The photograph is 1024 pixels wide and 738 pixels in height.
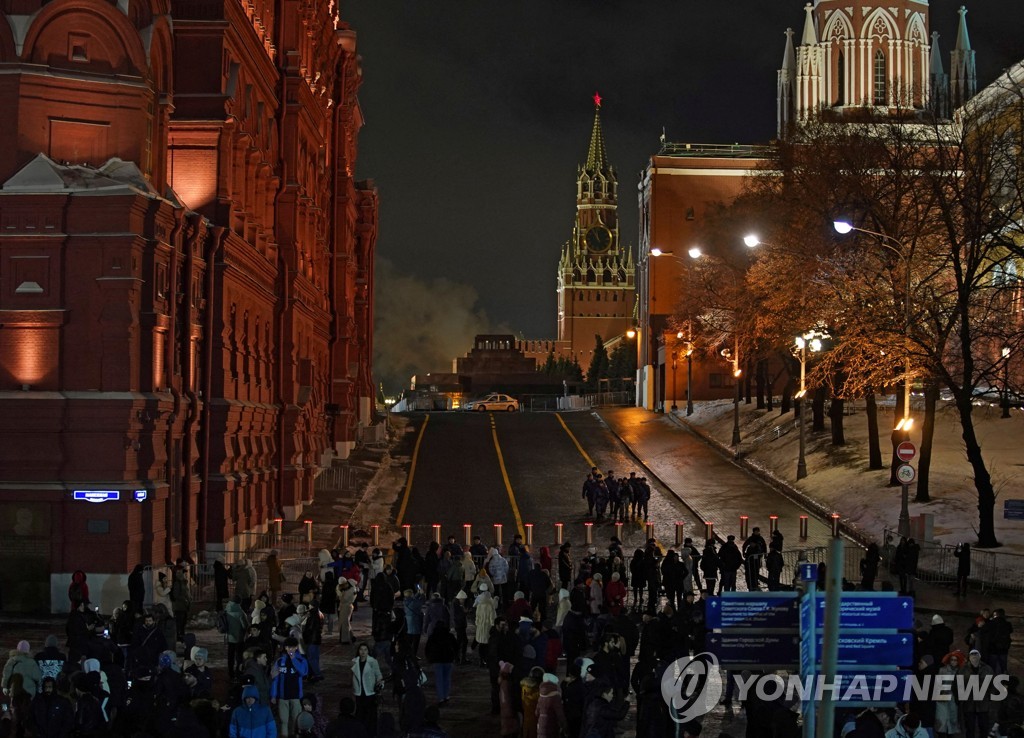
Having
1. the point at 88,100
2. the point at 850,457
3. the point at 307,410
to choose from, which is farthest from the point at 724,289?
the point at 88,100

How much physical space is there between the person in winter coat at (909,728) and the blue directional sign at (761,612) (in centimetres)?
423

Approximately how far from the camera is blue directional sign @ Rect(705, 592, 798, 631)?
10711 millimetres

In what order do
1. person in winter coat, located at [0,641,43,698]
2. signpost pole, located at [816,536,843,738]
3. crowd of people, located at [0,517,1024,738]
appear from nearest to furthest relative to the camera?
signpost pole, located at [816,536,843,738]
crowd of people, located at [0,517,1024,738]
person in winter coat, located at [0,641,43,698]

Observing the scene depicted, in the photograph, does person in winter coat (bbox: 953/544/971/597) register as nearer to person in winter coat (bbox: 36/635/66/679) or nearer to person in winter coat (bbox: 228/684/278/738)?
person in winter coat (bbox: 228/684/278/738)

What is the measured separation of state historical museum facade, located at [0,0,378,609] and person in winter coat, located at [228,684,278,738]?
16.1 meters

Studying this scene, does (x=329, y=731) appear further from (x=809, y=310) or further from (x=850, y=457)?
(x=850, y=457)

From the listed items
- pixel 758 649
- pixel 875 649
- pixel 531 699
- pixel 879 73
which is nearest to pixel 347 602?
pixel 531 699

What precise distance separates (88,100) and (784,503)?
2674 cm

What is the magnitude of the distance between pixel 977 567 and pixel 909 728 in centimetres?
2127

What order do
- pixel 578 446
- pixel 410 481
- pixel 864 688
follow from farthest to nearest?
pixel 578 446 < pixel 410 481 < pixel 864 688

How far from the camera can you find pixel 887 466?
48250 mm

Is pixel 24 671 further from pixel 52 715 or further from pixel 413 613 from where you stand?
pixel 413 613

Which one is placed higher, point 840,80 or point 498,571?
point 840,80
